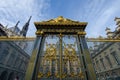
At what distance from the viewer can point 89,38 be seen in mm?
7586

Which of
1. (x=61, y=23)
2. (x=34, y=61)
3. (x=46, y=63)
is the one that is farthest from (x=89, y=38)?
(x=34, y=61)

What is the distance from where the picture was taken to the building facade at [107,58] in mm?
12628

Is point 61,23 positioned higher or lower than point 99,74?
higher

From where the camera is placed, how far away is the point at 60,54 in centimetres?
614

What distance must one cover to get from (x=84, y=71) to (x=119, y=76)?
9.53 metres

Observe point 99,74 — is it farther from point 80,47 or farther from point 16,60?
point 16,60

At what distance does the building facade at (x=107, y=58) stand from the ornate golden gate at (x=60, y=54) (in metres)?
6.08

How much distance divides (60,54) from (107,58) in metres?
12.0

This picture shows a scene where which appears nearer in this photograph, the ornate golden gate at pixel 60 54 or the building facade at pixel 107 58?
the ornate golden gate at pixel 60 54

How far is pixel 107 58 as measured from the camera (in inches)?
600

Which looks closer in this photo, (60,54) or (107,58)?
(60,54)

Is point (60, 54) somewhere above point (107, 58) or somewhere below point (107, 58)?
below

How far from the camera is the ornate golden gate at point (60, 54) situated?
5.59m

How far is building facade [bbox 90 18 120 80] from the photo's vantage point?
12.6 meters
